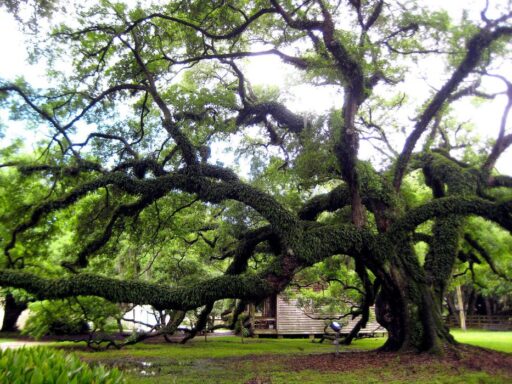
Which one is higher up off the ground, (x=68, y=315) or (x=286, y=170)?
(x=286, y=170)

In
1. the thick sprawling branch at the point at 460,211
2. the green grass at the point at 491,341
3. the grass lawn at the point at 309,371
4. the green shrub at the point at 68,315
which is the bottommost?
the green grass at the point at 491,341

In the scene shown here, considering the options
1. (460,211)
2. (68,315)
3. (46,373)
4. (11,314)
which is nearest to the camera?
(46,373)

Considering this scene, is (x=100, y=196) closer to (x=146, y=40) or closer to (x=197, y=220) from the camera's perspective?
(x=197, y=220)

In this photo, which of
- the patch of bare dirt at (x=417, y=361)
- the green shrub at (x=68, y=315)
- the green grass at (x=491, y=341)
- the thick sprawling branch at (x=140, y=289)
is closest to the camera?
the thick sprawling branch at (x=140, y=289)

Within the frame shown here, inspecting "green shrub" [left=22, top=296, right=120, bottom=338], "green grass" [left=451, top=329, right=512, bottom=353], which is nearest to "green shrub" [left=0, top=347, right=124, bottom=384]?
"green shrub" [left=22, top=296, right=120, bottom=338]

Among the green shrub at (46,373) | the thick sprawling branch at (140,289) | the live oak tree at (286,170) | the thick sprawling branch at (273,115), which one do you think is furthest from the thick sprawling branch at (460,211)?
the green shrub at (46,373)

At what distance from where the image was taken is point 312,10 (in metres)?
12.2

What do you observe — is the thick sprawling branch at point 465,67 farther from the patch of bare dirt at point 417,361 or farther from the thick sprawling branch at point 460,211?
the patch of bare dirt at point 417,361

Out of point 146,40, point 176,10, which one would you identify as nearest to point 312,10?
point 176,10

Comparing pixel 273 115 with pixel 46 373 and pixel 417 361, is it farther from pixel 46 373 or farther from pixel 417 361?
pixel 46 373

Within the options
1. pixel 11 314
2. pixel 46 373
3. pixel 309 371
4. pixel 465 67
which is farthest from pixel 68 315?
pixel 465 67

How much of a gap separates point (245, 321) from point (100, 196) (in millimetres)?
13428

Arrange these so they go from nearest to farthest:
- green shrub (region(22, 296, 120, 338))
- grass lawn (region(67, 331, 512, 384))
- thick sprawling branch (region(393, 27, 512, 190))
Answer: grass lawn (region(67, 331, 512, 384))
thick sprawling branch (region(393, 27, 512, 190))
green shrub (region(22, 296, 120, 338))

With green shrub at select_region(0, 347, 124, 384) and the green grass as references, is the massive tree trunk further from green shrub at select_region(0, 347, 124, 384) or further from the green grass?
green shrub at select_region(0, 347, 124, 384)
